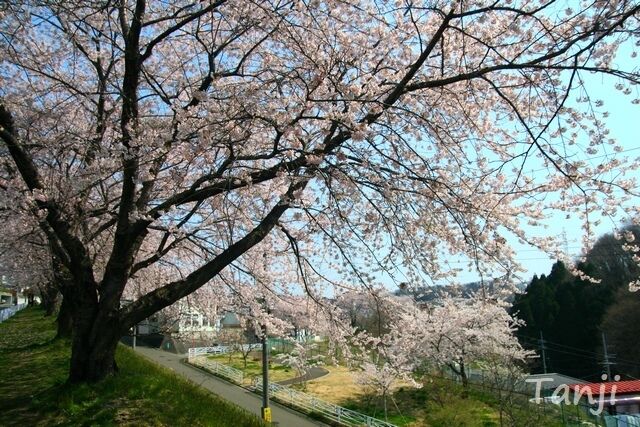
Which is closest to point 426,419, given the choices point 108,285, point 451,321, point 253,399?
point 451,321

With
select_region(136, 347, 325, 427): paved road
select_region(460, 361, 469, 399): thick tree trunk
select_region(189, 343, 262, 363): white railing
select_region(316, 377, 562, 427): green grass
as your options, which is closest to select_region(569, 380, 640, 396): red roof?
select_region(316, 377, 562, 427): green grass

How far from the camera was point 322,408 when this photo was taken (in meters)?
20.5

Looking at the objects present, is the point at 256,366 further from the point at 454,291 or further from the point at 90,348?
the point at 454,291

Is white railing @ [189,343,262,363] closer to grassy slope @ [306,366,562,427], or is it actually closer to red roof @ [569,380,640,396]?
grassy slope @ [306,366,562,427]

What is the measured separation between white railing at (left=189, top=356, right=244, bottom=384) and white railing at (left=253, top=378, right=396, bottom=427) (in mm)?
1791

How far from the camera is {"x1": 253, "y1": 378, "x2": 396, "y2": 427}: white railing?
1886 cm

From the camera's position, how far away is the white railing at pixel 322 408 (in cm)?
1886

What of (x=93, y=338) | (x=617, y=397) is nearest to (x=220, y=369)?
(x=617, y=397)

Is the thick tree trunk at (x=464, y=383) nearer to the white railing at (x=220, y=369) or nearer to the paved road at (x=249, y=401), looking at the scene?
the paved road at (x=249, y=401)

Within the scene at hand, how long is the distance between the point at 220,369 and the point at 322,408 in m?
9.64

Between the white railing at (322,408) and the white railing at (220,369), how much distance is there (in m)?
1.79

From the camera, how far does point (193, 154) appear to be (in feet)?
15.5

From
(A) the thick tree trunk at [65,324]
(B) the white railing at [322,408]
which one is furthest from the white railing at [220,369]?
(A) the thick tree trunk at [65,324]

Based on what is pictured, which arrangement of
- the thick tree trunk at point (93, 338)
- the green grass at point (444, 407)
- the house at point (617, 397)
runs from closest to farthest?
1. the thick tree trunk at point (93, 338)
2. the green grass at point (444, 407)
3. the house at point (617, 397)
